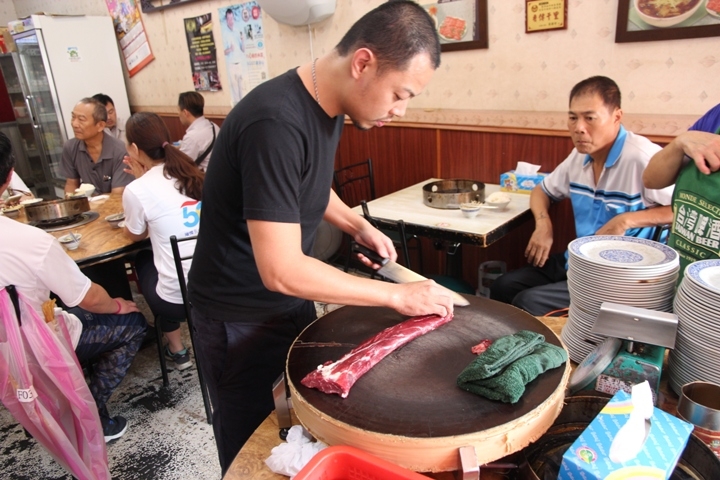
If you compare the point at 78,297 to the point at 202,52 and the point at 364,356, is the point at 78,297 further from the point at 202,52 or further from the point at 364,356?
the point at 202,52

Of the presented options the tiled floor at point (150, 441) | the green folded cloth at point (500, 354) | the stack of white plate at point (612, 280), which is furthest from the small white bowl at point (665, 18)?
the tiled floor at point (150, 441)

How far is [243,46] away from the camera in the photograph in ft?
16.0

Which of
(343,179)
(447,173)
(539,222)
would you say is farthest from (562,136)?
(343,179)

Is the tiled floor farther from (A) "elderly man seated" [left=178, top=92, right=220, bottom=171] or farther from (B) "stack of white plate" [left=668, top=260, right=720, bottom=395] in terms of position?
(A) "elderly man seated" [left=178, top=92, right=220, bottom=171]

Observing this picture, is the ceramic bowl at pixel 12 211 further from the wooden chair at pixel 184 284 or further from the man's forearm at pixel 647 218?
the man's forearm at pixel 647 218

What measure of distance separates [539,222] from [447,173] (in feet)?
3.93

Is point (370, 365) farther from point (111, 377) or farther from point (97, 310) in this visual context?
point (111, 377)

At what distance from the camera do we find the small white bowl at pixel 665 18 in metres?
2.45

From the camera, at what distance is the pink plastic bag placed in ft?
5.75

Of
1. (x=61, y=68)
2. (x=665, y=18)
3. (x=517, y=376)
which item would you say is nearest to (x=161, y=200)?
(x=517, y=376)

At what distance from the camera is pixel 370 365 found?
108 cm

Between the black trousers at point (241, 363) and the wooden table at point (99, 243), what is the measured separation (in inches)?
50.4

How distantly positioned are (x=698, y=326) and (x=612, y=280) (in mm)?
192

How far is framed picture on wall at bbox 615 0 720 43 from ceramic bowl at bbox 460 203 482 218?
3.98ft
